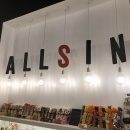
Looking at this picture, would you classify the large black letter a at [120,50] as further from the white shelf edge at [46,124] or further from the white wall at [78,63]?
the white shelf edge at [46,124]

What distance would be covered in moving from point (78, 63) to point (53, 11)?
120 cm

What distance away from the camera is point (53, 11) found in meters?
3.17

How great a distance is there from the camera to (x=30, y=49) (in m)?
3.64

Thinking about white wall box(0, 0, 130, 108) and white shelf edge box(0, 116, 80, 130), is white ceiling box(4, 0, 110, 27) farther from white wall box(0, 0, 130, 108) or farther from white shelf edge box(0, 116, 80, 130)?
white shelf edge box(0, 116, 80, 130)

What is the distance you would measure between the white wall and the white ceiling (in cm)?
11

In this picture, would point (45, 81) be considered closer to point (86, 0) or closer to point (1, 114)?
point (1, 114)

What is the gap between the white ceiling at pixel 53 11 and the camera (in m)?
2.86

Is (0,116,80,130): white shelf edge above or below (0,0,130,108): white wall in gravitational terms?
below

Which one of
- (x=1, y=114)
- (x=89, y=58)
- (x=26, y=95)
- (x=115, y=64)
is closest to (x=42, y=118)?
(x=26, y=95)

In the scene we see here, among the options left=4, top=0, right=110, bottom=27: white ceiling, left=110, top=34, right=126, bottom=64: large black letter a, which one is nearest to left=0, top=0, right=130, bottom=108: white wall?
left=4, top=0, right=110, bottom=27: white ceiling

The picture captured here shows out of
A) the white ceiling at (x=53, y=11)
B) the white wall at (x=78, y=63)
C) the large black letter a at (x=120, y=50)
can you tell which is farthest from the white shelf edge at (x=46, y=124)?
the white ceiling at (x=53, y=11)

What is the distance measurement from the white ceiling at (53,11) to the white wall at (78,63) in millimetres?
106

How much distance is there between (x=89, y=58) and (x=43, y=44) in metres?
1.30

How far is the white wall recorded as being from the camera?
2486mm
